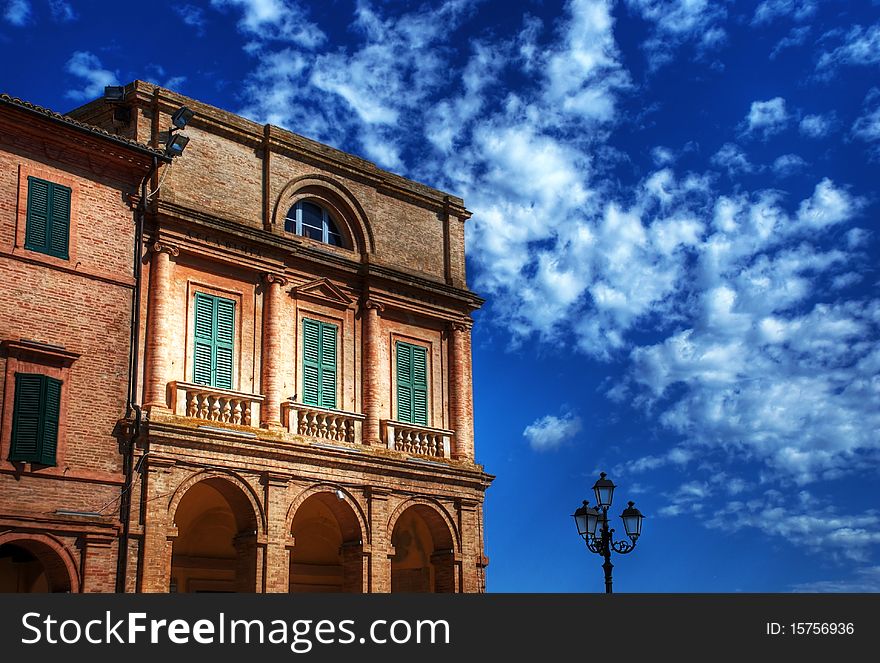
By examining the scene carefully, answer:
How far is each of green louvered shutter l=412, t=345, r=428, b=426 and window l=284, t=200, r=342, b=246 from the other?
10.5 ft

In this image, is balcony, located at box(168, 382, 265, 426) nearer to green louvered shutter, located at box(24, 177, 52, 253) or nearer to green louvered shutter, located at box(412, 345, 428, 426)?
green louvered shutter, located at box(24, 177, 52, 253)

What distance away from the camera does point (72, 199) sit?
2211 centimetres

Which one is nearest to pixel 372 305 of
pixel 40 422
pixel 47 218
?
pixel 47 218

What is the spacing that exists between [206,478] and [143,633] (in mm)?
7896

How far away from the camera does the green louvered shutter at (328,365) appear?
25.6 meters

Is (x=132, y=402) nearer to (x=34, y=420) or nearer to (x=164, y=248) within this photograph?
(x=34, y=420)

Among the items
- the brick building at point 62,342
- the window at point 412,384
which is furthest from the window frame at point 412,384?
the brick building at point 62,342

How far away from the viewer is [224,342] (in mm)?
23969

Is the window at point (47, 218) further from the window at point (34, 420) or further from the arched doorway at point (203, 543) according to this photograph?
the arched doorway at point (203, 543)

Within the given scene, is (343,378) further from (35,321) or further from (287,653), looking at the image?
(287,653)

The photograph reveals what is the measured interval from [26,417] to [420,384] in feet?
32.1

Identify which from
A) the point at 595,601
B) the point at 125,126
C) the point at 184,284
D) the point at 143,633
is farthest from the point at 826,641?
the point at 125,126

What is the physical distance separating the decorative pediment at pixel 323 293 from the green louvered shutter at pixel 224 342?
169 cm

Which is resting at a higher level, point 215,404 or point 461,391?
point 461,391
